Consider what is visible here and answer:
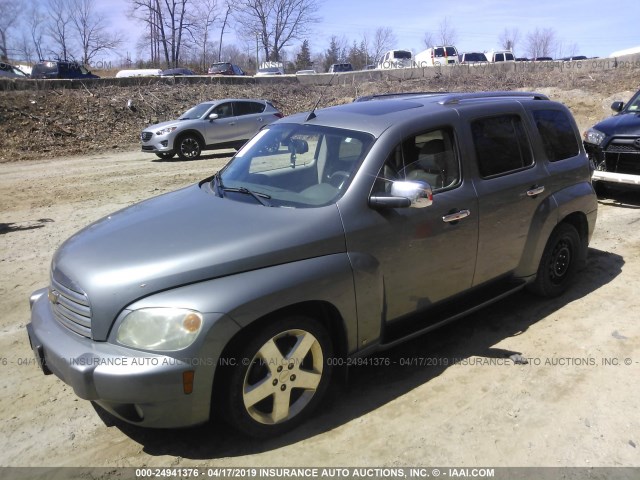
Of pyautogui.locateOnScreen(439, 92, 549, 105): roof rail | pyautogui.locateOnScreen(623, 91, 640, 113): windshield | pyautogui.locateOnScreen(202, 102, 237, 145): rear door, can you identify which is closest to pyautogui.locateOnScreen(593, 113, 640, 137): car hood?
pyautogui.locateOnScreen(623, 91, 640, 113): windshield

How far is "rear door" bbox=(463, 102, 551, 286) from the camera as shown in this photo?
389 centimetres

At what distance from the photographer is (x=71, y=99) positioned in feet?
67.5

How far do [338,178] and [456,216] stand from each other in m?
0.91

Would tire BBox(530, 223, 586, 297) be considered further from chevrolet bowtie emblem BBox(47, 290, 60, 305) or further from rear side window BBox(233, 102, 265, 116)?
rear side window BBox(233, 102, 265, 116)

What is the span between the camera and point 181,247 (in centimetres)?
282

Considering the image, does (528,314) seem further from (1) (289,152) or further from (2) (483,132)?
(1) (289,152)

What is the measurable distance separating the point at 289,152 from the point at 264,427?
2.04 m

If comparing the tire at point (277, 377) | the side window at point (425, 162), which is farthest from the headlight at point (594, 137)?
the tire at point (277, 377)

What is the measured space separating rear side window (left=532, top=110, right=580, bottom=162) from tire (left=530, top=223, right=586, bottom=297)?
0.65m

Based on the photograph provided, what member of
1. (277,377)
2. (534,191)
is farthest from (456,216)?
(277,377)

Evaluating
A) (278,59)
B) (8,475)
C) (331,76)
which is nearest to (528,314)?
(8,475)

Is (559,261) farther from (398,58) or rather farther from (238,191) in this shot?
(398,58)

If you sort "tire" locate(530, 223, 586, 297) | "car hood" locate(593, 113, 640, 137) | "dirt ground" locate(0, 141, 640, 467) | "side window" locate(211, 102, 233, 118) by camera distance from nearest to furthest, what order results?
1. "dirt ground" locate(0, 141, 640, 467)
2. "tire" locate(530, 223, 586, 297)
3. "car hood" locate(593, 113, 640, 137)
4. "side window" locate(211, 102, 233, 118)

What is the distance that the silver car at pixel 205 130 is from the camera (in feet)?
48.0
